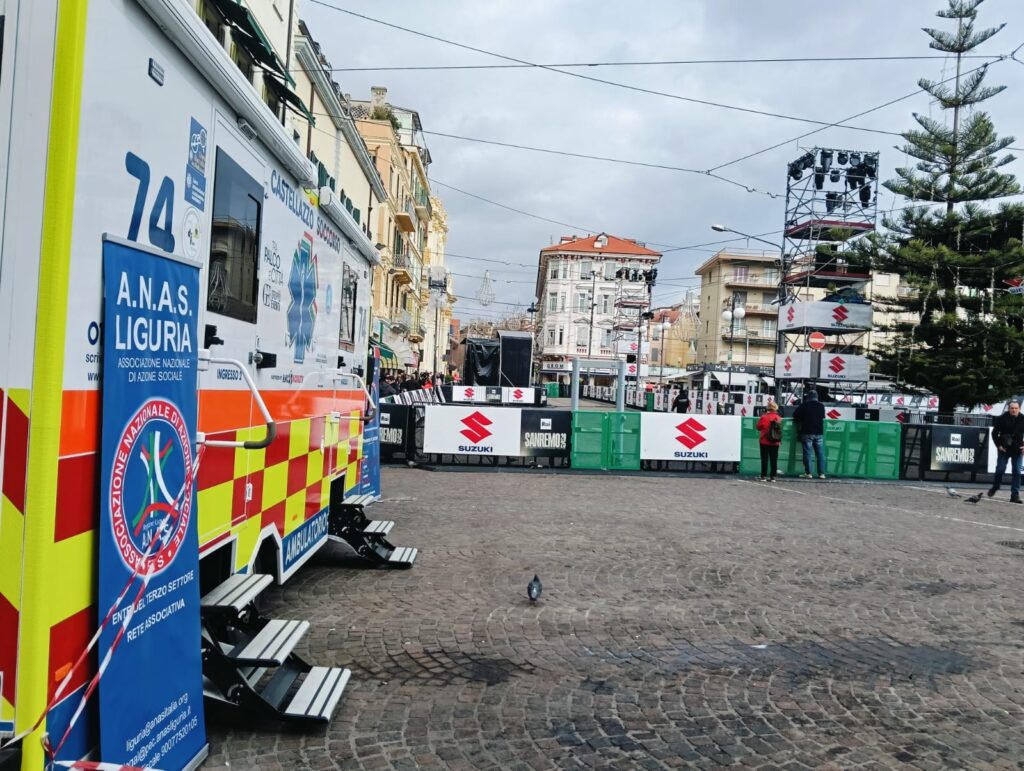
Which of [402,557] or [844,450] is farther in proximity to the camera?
[844,450]

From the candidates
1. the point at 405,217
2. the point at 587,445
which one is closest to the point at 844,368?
the point at 587,445

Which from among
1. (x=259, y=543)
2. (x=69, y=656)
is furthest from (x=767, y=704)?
(x=69, y=656)

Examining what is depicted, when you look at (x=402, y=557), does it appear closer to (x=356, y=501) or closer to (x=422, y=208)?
(x=356, y=501)

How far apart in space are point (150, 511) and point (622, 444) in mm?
13225

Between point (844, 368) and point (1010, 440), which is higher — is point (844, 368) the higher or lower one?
the higher one

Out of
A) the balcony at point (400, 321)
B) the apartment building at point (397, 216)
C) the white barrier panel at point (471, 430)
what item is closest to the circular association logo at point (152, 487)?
the white barrier panel at point (471, 430)

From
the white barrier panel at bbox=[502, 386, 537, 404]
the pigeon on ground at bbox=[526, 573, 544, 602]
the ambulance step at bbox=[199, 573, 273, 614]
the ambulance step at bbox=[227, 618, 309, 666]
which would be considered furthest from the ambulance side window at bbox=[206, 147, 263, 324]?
the white barrier panel at bbox=[502, 386, 537, 404]

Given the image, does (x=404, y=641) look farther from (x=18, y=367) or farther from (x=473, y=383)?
(x=473, y=383)

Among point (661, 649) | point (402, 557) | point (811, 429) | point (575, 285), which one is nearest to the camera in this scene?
point (661, 649)

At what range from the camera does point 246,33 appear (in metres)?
4.01

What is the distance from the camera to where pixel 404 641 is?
4906 mm

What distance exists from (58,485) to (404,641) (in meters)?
3.10

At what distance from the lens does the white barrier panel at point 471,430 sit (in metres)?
15.0

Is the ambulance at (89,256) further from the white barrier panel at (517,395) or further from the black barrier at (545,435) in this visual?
the white barrier panel at (517,395)
